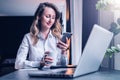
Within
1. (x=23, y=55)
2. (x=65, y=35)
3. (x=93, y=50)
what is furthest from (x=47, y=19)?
(x=93, y=50)

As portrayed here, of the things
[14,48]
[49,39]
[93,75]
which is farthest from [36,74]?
[14,48]

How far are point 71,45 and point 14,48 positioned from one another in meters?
0.53

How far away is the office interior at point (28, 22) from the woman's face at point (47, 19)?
5.0 inches

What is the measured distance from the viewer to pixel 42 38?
226cm

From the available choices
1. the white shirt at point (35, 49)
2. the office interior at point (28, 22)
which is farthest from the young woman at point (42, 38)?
the office interior at point (28, 22)

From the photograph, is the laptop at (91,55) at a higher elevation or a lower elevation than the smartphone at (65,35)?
lower

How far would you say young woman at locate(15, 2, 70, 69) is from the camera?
2.21 metres

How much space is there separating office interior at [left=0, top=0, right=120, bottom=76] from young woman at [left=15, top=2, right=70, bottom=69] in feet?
0.34

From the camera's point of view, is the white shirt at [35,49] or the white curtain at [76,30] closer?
the white shirt at [35,49]

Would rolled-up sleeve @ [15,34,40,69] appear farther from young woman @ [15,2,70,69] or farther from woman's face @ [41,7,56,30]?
woman's face @ [41,7,56,30]

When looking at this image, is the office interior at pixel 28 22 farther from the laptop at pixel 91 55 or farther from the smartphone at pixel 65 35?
the laptop at pixel 91 55

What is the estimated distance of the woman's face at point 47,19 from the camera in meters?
2.25

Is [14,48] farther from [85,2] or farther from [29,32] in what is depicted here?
[85,2]

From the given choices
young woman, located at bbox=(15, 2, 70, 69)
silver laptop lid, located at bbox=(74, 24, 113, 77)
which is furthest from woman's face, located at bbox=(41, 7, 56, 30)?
silver laptop lid, located at bbox=(74, 24, 113, 77)
